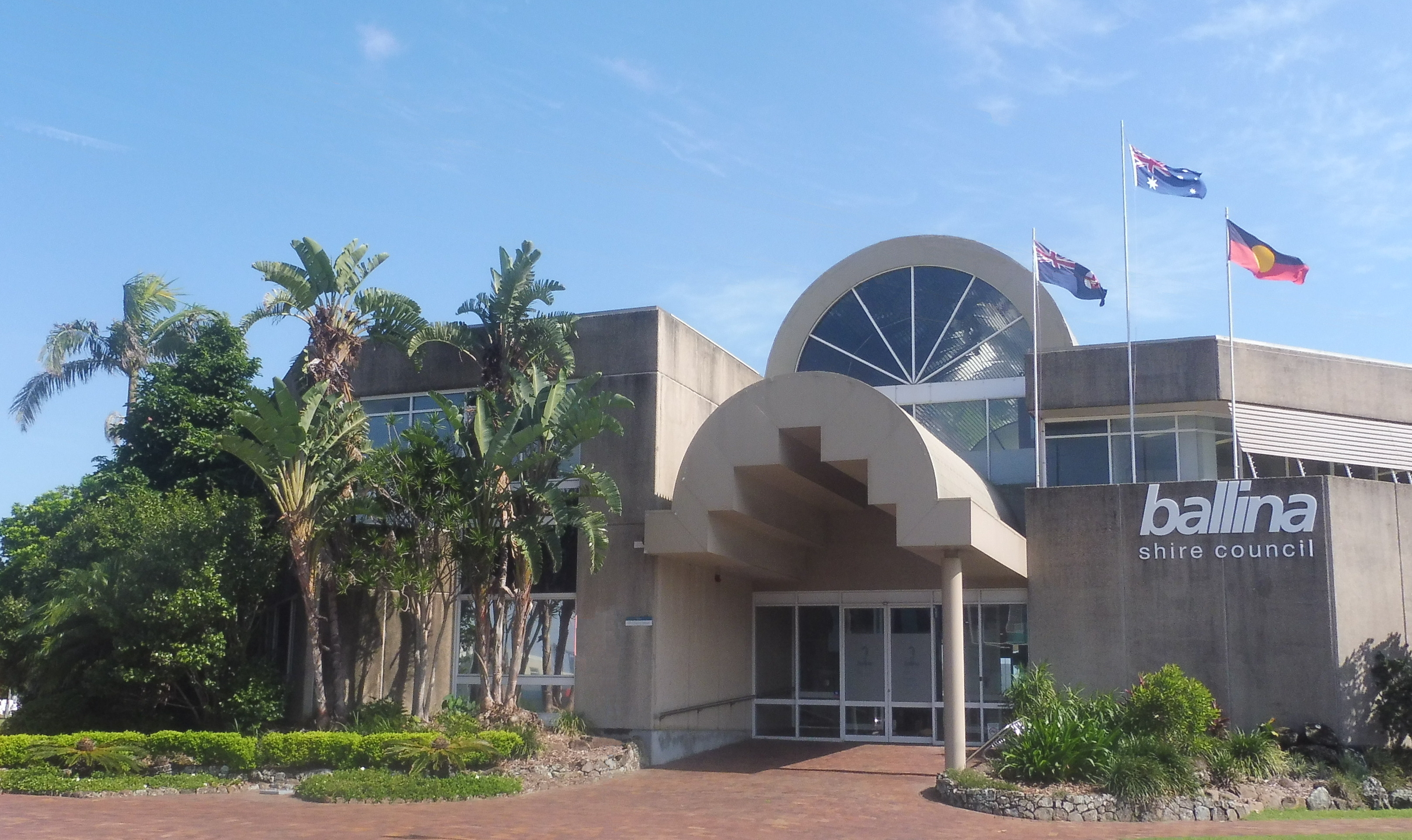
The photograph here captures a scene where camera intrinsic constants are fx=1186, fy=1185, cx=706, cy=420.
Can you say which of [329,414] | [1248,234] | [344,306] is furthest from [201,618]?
[1248,234]

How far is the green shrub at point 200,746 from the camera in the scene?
1753 centimetres

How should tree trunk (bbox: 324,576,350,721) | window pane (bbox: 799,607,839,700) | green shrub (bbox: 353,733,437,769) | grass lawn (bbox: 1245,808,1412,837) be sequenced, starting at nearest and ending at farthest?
grass lawn (bbox: 1245,808,1412,837) → green shrub (bbox: 353,733,437,769) → tree trunk (bbox: 324,576,350,721) → window pane (bbox: 799,607,839,700)

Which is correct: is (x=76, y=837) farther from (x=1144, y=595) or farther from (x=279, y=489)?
(x=1144, y=595)

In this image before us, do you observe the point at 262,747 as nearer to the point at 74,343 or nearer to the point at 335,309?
the point at 335,309

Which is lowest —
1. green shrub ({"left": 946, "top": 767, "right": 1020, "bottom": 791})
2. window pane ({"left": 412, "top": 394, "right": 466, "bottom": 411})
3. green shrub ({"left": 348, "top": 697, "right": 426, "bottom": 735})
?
green shrub ({"left": 946, "top": 767, "right": 1020, "bottom": 791})

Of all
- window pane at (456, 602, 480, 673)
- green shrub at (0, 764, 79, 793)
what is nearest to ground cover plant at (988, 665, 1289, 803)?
window pane at (456, 602, 480, 673)

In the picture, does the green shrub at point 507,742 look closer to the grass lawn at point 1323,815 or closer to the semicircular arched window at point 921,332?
the grass lawn at point 1323,815

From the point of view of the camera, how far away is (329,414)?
744 inches

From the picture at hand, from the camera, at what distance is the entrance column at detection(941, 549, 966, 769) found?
1691 cm

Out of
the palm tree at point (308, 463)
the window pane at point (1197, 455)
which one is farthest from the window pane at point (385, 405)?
the window pane at point (1197, 455)

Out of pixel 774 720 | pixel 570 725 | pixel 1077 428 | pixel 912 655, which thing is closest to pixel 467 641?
pixel 570 725

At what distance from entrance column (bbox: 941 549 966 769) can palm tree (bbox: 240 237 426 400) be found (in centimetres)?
957

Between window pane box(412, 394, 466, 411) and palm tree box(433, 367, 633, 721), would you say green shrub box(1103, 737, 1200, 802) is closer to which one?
palm tree box(433, 367, 633, 721)

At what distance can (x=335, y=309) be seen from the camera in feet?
65.0
